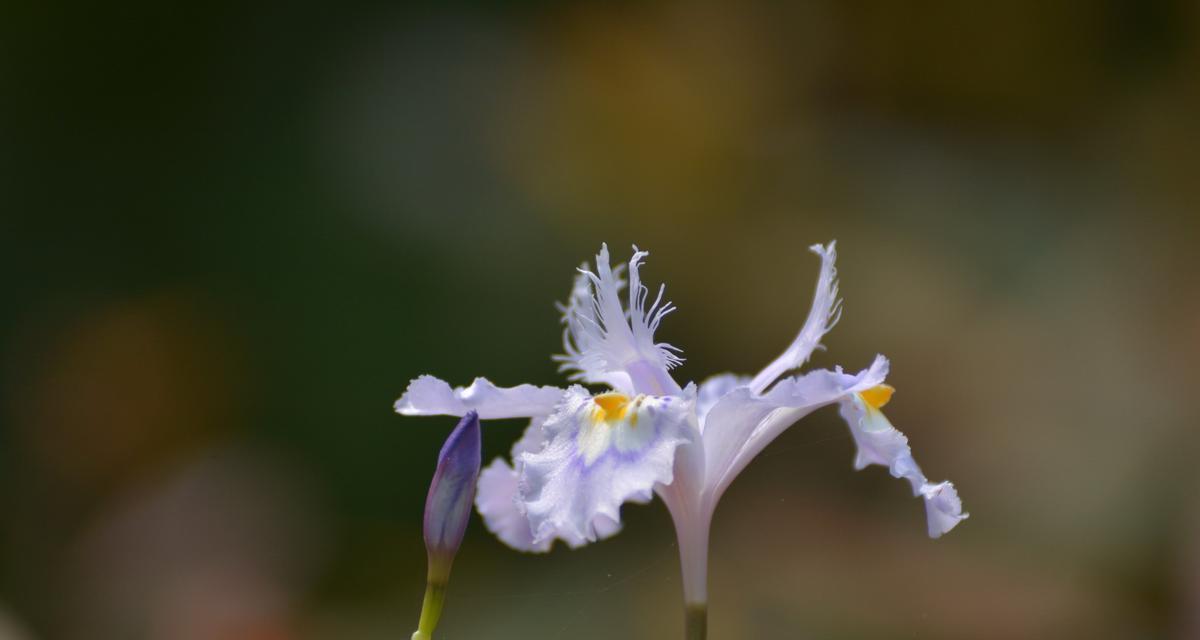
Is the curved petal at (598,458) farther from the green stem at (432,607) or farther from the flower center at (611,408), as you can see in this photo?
the green stem at (432,607)

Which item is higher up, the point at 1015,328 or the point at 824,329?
A: the point at 824,329

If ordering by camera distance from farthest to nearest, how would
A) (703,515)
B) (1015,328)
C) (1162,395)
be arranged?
(1015,328) < (1162,395) < (703,515)

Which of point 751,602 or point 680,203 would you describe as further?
point 680,203

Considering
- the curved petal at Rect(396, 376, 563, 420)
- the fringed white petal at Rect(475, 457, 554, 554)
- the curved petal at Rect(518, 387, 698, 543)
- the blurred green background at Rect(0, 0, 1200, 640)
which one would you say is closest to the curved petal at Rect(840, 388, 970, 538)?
the curved petal at Rect(518, 387, 698, 543)

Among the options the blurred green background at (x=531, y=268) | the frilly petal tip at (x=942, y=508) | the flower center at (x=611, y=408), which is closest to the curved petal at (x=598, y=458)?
the flower center at (x=611, y=408)

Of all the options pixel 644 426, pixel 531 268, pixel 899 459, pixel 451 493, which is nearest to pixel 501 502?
pixel 451 493

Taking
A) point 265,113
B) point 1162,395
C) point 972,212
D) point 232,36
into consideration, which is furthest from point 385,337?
point 1162,395

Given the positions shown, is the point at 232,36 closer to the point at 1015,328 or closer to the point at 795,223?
the point at 795,223
